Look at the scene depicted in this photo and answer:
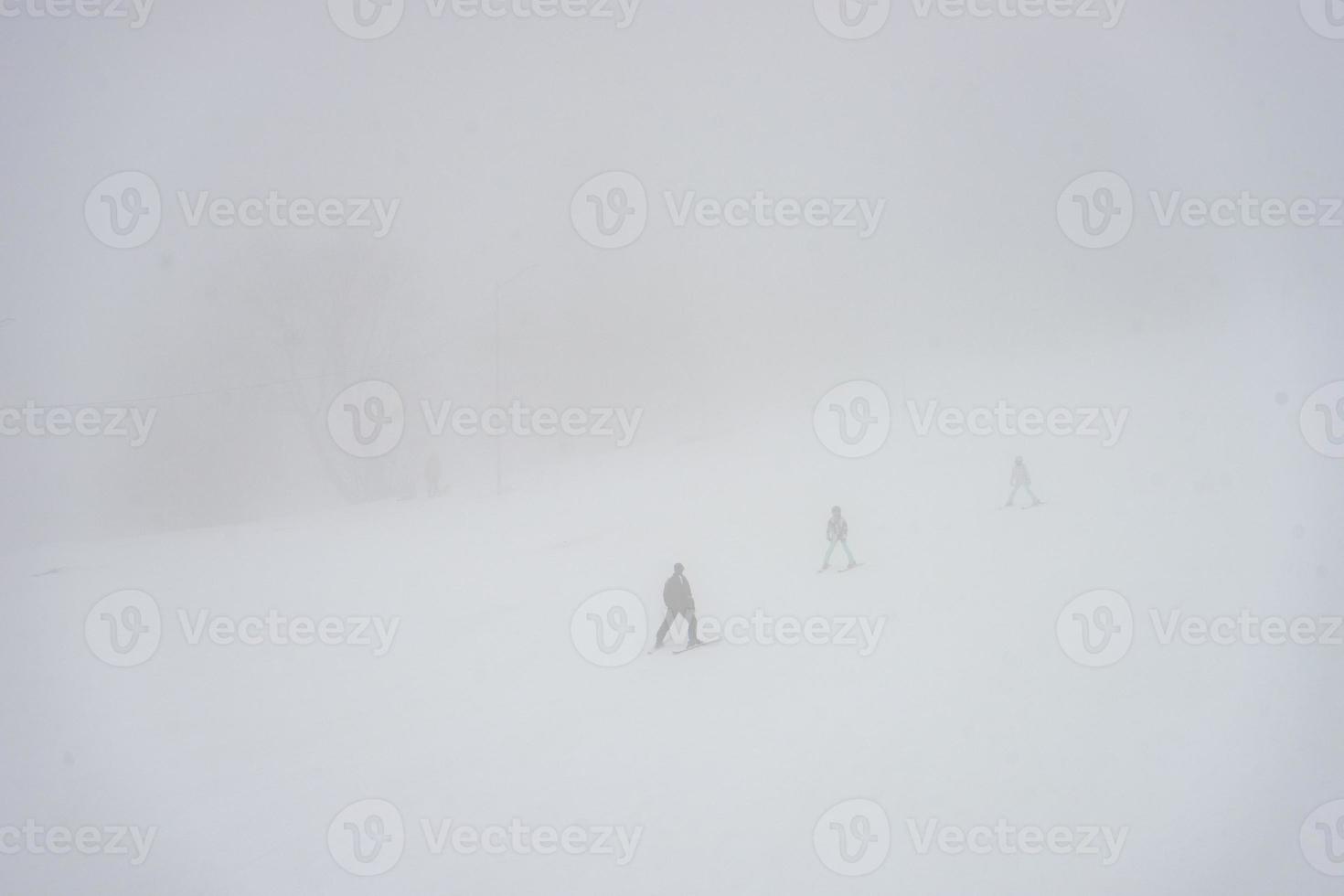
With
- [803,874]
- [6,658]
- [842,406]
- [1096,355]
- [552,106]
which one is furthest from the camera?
[1096,355]

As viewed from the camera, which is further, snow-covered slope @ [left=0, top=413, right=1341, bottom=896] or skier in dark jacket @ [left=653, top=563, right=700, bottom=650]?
skier in dark jacket @ [left=653, top=563, right=700, bottom=650]

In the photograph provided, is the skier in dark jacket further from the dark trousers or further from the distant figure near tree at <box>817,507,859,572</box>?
the distant figure near tree at <box>817,507,859,572</box>

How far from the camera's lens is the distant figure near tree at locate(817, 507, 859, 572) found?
505 centimetres

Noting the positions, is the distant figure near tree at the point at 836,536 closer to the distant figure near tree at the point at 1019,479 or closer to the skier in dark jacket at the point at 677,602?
the skier in dark jacket at the point at 677,602

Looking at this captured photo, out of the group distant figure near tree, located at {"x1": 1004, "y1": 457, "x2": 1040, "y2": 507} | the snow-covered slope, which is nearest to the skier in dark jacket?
the snow-covered slope

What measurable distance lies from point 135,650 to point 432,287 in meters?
2.77

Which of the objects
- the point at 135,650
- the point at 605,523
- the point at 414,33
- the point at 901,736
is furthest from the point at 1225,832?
the point at 414,33

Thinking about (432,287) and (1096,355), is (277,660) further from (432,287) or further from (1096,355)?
(1096,355)

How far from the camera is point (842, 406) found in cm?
482

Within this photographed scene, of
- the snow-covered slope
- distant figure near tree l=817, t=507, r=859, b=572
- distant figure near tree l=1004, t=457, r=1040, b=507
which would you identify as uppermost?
distant figure near tree l=1004, t=457, r=1040, b=507

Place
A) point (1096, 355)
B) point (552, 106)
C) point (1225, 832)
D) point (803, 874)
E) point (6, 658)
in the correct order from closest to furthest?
point (803, 874) < point (1225, 832) < point (6, 658) < point (552, 106) < point (1096, 355)

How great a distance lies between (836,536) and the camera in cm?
505

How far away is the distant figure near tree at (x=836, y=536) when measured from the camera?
5.05 metres

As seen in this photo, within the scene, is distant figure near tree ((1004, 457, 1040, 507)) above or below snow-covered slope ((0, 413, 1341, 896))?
above
